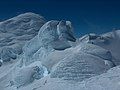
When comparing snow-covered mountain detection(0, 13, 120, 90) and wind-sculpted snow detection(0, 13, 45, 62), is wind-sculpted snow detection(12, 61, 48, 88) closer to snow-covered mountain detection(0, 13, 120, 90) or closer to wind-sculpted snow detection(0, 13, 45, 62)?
snow-covered mountain detection(0, 13, 120, 90)

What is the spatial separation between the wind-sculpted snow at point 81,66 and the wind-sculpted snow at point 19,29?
46.7ft

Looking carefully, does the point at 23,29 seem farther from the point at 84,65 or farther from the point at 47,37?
the point at 84,65

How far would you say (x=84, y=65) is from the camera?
19125 millimetres

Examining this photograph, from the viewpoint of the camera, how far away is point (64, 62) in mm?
19406

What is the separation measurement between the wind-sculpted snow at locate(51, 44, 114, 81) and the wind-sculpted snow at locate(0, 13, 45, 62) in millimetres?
14239

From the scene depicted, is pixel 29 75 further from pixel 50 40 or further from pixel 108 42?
pixel 108 42

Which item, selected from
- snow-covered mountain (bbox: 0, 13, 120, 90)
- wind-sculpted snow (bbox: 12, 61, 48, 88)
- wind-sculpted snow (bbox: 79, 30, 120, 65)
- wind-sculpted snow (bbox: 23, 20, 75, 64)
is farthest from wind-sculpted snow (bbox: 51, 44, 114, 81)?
wind-sculpted snow (bbox: 23, 20, 75, 64)

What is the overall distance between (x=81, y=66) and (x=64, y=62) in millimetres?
1159

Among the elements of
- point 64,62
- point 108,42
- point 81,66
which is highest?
point 108,42

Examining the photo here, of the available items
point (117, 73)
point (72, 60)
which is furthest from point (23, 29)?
point (117, 73)

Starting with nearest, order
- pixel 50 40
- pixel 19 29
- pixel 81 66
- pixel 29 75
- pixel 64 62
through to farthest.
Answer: pixel 81 66
pixel 64 62
pixel 29 75
pixel 50 40
pixel 19 29

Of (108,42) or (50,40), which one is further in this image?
(108,42)

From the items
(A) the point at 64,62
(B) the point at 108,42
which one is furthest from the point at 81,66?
(B) the point at 108,42

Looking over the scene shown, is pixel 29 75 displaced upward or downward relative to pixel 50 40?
downward
